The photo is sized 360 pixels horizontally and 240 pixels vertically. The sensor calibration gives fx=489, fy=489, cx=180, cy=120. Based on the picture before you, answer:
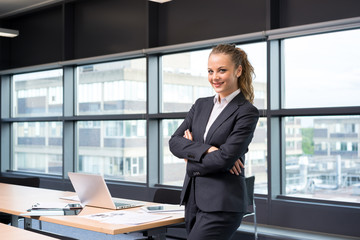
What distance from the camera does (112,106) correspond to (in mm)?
6793

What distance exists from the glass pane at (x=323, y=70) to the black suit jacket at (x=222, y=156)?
2.49 metres

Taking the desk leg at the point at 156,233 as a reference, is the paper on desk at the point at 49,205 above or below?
above

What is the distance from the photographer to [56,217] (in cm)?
277

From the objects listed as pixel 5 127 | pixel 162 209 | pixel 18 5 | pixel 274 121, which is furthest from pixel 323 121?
pixel 5 127

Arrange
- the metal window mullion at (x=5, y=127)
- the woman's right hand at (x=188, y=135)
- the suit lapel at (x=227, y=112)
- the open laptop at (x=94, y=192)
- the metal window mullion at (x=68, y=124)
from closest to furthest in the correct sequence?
the suit lapel at (x=227, y=112) → the woman's right hand at (x=188, y=135) → the open laptop at (x=94, y=192) → the metal window mullion at (x=68, y=124) → the metal window mullion at (x=5, y=127)

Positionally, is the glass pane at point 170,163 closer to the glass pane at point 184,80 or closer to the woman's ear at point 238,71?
the glass pane at point 184,80

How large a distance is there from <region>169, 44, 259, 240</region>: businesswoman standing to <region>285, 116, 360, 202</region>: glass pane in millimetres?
2411

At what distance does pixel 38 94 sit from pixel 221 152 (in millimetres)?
6277

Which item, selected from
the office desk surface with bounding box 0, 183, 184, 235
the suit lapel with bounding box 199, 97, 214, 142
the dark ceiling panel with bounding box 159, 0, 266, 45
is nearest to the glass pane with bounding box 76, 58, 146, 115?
the dark ceiling panel with bounding box 159, 0, 266, 45

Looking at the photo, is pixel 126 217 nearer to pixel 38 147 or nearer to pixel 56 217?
pixel 56 217

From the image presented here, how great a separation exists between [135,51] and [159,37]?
0.35m

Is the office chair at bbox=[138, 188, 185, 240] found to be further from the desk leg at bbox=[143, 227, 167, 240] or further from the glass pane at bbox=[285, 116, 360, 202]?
the glass pane at bbox=[285, 116, 360, 202]

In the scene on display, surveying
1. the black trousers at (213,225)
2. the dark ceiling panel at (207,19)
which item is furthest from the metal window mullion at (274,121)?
the black trousers at (213,225)

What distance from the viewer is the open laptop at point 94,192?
9.83 ft
